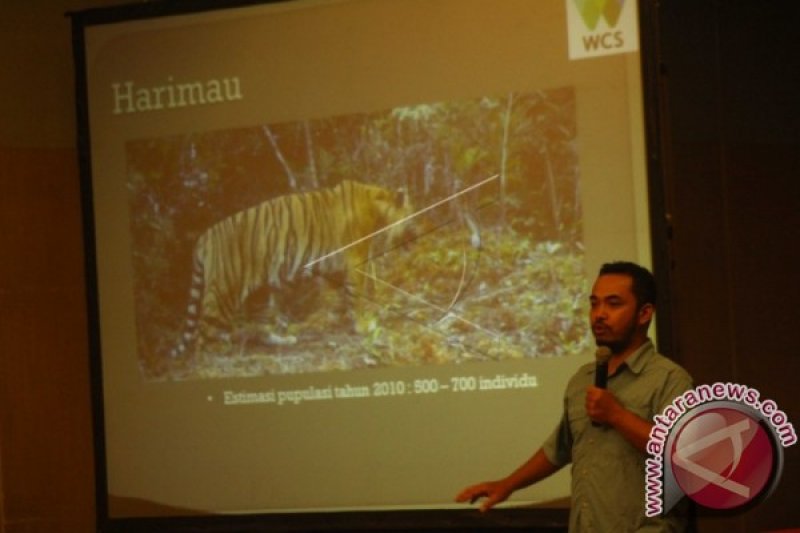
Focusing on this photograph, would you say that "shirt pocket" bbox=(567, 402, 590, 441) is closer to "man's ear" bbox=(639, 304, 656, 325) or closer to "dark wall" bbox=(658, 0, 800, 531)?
"man's ear" bbox=(639, 304, 656, 325)

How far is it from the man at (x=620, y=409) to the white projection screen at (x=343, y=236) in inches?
51.7

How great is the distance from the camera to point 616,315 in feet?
9.41

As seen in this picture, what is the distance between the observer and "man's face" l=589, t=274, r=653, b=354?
9.41ft

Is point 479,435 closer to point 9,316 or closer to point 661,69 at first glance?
point 661,69

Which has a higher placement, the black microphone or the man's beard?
the man's beard

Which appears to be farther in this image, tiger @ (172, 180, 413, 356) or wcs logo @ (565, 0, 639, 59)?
tiger @ (172, 180, 413, 356)

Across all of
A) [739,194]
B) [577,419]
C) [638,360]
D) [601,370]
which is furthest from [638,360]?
[739,194]

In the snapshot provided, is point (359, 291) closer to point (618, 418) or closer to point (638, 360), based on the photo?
point (638, 360)

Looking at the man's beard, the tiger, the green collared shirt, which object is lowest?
the green collared shirt

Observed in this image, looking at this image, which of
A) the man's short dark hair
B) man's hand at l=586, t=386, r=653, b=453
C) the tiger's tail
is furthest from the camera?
the tiger's tail

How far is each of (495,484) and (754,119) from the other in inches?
95.7

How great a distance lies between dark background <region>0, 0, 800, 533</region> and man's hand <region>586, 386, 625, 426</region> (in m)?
1.69

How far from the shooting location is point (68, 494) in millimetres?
5250

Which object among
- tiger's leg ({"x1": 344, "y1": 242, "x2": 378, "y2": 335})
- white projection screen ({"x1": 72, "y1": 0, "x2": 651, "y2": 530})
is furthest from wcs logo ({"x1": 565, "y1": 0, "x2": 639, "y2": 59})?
tiger's leg ({"x1": 344, "y1": 242, "x2": 378, "y2": 335})
